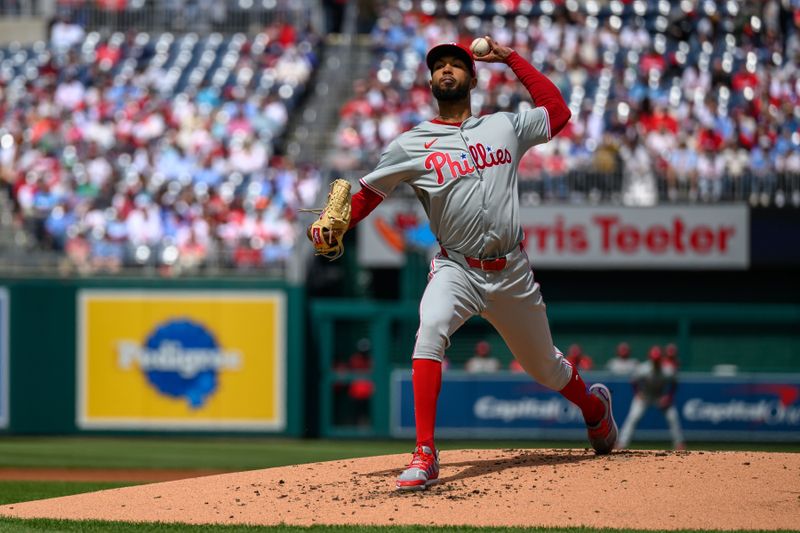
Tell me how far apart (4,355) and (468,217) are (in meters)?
13.4

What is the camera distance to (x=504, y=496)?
20.6ft

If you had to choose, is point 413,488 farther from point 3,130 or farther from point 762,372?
point 3,130

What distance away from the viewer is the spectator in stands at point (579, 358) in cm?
1806

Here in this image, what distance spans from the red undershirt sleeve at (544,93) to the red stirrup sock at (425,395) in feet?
4.43

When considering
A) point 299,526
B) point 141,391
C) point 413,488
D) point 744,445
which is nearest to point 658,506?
point 413,488

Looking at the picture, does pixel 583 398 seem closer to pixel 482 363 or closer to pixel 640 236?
pixel 482 363

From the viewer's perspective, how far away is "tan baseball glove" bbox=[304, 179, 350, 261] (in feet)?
20.9

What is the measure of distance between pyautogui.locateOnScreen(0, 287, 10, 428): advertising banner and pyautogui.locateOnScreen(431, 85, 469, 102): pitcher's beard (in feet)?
43.6

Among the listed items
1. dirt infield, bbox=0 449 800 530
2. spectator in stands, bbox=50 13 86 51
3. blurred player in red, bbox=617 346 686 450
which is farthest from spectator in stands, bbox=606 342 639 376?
spectator in stands, bbox=50 13 86 51

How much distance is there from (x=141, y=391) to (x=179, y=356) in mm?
724

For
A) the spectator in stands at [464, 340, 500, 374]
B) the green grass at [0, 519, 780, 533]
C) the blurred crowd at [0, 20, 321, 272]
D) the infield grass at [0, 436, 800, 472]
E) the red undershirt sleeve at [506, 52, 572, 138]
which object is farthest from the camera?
the blurred crowd at [0, 20, 321, 272]

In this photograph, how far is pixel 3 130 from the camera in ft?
71.3

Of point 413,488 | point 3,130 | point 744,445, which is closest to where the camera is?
point 413,488

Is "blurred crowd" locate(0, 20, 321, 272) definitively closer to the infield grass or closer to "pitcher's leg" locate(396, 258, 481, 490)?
the infield grass
